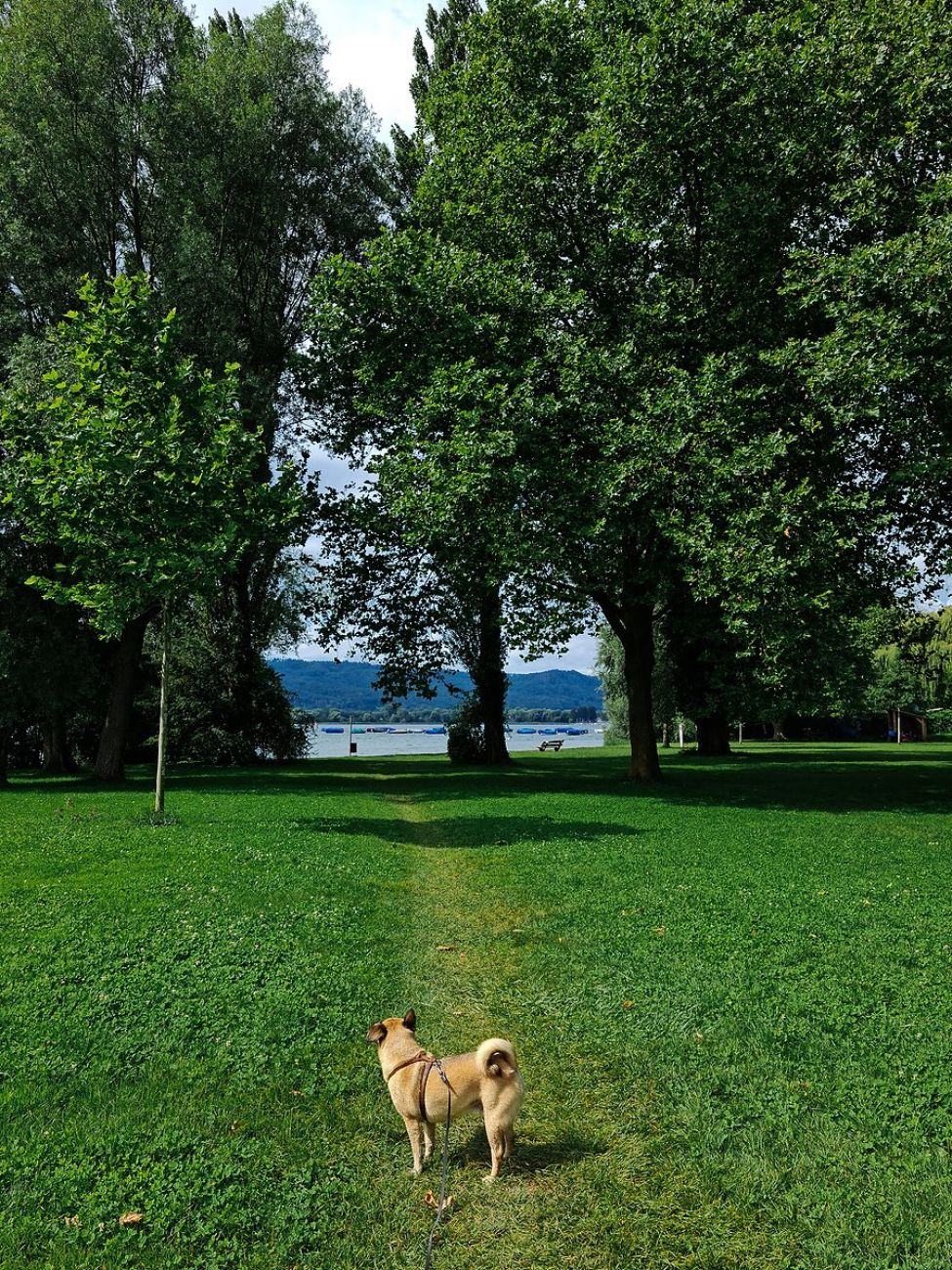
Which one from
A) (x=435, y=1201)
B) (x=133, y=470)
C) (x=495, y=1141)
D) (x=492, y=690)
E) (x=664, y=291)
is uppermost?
(x=664, y=291)

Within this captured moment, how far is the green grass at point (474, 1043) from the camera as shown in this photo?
12.7ft

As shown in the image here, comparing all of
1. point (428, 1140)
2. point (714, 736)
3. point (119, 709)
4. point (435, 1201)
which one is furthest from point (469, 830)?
point (714, 736)

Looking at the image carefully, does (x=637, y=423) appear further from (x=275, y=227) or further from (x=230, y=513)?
(x=275, y=227)

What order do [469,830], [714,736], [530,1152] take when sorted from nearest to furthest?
[530,1152] → [469,830] → [714,736]

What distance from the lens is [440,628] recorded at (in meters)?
29.9

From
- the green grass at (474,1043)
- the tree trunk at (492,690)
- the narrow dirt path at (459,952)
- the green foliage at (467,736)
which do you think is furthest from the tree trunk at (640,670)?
the green foliage at (467,736)

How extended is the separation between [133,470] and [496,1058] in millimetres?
13206

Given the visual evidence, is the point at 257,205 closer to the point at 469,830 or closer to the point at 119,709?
the point at 119,709

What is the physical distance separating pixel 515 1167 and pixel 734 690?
1828 centimetres

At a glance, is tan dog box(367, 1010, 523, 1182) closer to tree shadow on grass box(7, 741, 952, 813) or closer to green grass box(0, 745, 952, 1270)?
green grass box(0, 745, 952, 1270)

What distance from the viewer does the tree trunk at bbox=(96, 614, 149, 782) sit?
2725 cm

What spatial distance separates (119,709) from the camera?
27.6 metres

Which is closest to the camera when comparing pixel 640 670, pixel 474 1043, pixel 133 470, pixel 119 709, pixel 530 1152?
pixel 530 1152

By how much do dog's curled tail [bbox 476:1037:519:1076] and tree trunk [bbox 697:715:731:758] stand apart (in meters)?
42.2
